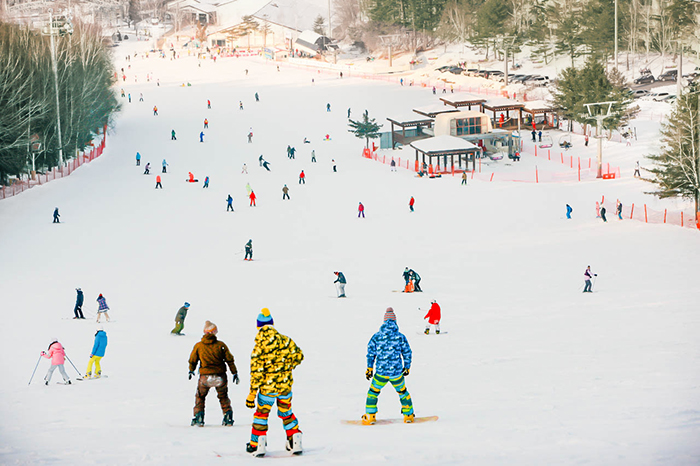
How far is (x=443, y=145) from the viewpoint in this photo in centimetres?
5509

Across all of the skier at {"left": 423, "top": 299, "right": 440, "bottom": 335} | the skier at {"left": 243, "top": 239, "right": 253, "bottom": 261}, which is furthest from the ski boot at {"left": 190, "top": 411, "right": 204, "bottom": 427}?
the skier at {"left": 243, "top": 239, "right": 253, "bottom": 261}

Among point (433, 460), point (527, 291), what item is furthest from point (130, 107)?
point (433, 460)

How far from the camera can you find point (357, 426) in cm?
1018

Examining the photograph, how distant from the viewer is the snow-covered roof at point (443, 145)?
54562 mm

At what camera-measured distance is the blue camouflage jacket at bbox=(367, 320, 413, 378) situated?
9.63 meters

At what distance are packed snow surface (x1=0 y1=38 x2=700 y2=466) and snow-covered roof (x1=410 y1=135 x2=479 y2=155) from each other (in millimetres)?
3169

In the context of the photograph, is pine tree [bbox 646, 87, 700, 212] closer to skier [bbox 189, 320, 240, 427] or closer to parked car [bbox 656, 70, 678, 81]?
skier [bbox 189, 320, 240, 427]

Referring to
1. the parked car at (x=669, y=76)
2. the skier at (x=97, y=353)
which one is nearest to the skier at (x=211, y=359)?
the skier at (x=97, y=353)

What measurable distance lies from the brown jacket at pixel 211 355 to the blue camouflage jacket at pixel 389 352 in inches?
66.7

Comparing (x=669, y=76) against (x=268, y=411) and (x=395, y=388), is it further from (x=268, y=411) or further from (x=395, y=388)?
(x=268, y=411)

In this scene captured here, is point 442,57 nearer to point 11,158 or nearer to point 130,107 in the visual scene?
point 130,107

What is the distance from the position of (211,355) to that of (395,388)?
7.41ft

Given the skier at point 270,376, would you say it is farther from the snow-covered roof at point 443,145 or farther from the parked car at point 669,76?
the parked car at point 669,76

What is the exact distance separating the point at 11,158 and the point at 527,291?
31415mm
